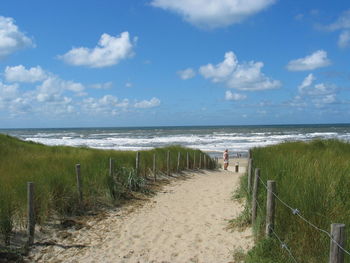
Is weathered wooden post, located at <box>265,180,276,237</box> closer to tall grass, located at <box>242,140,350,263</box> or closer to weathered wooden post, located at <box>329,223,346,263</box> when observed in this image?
tall grass, located at <box>242,140,350,263</box>

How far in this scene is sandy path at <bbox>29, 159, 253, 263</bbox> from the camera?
6422 millimetres

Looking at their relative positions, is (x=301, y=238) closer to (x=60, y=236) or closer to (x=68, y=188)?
(x=60, y=236)

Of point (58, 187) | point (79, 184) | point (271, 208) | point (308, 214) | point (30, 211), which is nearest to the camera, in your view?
point (308, 214)

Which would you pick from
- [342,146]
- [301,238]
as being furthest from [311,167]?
[342,146]

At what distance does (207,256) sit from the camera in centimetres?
637

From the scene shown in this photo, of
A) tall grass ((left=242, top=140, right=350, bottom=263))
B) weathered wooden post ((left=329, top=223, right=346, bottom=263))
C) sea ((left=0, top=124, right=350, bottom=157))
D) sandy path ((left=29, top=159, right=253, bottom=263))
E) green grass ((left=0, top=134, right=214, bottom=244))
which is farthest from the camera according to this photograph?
sea ((left=0, top=124, right=350, bottom=157))

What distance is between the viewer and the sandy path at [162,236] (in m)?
6.42

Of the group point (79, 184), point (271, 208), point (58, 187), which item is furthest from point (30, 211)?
point (271, 208)

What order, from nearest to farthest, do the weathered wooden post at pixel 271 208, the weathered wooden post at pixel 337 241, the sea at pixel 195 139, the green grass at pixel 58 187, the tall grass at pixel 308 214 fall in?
the weathered wooden post at pixel 337 241
the tall grass at pixel 308 214
the weathered wooden post at pixel 271 208
the green grass at pixel 58 187
the sea at pixel 195 139

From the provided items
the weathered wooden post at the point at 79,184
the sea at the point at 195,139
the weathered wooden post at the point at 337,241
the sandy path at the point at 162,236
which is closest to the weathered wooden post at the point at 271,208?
the sandy path at the point at 162,236

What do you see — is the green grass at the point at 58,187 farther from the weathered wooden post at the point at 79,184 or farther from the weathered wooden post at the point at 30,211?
the weathered wooden post at the point at 30,211

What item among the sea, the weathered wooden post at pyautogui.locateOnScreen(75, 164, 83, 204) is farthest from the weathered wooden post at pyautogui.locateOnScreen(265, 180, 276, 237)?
the sea

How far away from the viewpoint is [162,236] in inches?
300

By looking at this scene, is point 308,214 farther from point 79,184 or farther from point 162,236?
point 79,184
